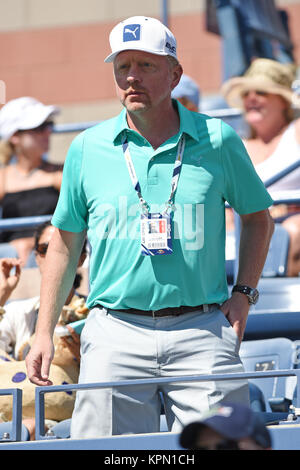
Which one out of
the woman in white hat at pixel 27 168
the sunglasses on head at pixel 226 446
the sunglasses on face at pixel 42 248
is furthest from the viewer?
the woman in white hat at pixel 27 168

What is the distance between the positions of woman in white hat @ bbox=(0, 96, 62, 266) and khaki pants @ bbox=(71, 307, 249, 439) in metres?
3.70

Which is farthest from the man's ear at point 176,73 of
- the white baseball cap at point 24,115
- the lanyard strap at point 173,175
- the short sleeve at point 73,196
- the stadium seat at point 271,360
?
the white baseball cap at point 24,115

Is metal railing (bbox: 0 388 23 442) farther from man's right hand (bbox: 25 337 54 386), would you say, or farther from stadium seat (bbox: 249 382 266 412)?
stadium seat (bbox: 249 382 266 412)

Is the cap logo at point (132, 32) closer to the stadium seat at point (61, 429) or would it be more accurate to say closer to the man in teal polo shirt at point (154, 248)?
the man in teal polo shirt at point (154, 248)

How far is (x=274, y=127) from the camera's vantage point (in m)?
6.48

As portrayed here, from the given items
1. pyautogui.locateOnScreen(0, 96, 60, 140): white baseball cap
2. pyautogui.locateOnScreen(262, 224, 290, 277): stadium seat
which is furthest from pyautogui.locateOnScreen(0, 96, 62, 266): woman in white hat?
pyautogui.locateOnScreen(262, 224, 290, 277): stadium seat

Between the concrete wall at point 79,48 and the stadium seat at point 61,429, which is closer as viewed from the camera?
the stadium seat at point 61,429

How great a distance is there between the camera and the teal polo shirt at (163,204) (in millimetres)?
3258

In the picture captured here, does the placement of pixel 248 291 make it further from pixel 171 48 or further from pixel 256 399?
pixel 256 399

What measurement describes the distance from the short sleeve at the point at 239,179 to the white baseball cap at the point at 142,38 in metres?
0.33

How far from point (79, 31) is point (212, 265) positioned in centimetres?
1127

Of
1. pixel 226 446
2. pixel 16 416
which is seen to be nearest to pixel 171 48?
pixel 16 416

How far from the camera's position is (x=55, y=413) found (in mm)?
4258

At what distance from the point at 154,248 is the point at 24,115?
4193 mm
